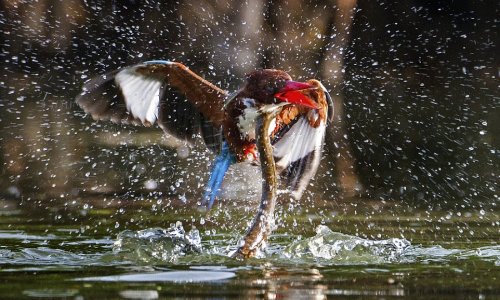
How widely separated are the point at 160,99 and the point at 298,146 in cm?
87

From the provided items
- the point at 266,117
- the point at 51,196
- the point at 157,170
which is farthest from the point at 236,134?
the point at 157,170

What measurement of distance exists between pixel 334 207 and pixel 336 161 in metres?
2.26

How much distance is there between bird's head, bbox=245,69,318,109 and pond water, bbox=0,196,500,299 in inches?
30.1

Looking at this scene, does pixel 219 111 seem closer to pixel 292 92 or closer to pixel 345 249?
pixel 292 92

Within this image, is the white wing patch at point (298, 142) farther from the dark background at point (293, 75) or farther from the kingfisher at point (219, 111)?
the dark background at point (293, 75)

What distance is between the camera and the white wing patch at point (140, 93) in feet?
20.7

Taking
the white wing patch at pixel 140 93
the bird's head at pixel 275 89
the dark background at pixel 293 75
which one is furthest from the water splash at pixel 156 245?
the dark background at pixel 293 75

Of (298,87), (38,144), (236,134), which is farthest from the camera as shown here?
(38,144)

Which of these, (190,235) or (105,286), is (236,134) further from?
(105,286)

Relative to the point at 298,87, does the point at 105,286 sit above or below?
below

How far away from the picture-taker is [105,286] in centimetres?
426

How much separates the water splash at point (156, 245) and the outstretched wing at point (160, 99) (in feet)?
2.16

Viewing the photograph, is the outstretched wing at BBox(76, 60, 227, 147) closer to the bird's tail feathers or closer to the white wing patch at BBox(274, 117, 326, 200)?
the bird's tail feathers

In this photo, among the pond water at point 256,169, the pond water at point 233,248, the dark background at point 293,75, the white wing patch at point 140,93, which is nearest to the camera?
the pond water at point 233,248
